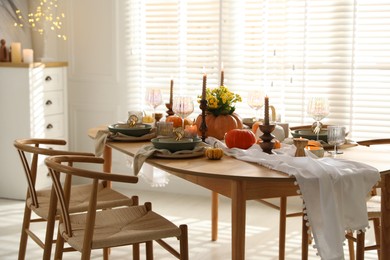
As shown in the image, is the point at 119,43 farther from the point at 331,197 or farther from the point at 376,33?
the point at 331,197

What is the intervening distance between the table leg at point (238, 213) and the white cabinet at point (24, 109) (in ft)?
9.46

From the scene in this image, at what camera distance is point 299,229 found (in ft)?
14.8

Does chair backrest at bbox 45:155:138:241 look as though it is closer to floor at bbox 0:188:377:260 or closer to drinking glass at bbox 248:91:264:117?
drinking glass at bbox 248:91:264:117

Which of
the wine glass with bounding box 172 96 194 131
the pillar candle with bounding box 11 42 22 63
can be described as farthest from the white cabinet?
the wine glass with bounding box 172 96 194 131

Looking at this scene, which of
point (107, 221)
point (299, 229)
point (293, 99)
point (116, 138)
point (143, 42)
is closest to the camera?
point (107, 221)

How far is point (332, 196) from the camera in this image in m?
2.50

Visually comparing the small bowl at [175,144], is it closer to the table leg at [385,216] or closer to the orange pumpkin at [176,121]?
the orange pumpkin at [176,121]

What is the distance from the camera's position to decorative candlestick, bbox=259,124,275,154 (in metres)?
2.90

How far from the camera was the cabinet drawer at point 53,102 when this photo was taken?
5.22 m

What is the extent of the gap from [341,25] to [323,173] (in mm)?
2457

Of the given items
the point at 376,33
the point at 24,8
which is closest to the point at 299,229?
the point at 376,33

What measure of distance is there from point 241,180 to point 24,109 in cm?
295

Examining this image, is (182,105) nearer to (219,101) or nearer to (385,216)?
(219,101)

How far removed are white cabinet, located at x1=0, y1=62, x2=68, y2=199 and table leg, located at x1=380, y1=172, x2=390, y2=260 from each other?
2.98m
